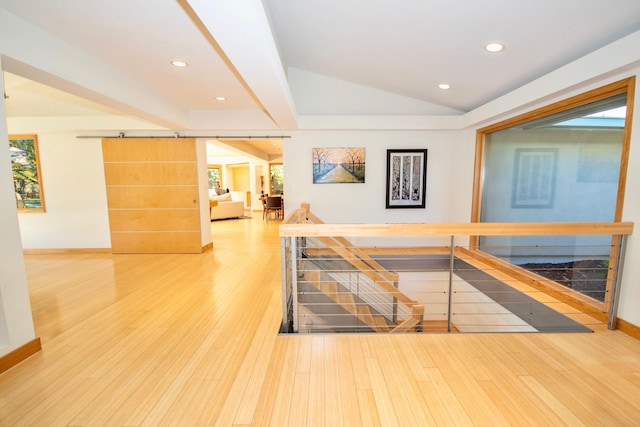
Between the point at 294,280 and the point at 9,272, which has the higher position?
the point at 9,272

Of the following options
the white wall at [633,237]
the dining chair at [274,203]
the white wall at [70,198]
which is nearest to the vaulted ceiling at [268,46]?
the white wall at [70,198]

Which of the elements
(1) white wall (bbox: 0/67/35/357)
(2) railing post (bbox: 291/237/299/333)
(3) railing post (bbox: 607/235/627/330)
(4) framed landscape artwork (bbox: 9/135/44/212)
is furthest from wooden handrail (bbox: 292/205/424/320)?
(4) framed landscape artwork (bbox: 9/135/44/212)

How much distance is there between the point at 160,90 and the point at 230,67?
129cm

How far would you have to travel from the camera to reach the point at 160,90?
3.39 meters

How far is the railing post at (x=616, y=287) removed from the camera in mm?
2064

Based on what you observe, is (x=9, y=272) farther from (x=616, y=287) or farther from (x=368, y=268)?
(x=616, y=287)

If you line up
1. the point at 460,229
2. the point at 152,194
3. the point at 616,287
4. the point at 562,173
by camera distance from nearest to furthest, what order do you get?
the point at 460,229, the point at 616,287, the point at 562,173, the point at 152,194

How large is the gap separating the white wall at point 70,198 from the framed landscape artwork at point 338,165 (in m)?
3.68

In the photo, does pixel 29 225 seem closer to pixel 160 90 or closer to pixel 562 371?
pixel 160 90

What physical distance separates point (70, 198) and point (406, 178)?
19.0ft

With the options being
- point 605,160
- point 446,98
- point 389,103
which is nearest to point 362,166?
point 389,103

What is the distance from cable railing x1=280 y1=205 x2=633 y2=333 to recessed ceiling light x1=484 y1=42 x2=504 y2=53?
64.7 inches

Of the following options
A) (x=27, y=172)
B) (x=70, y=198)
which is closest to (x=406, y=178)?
(x=70, y=198)

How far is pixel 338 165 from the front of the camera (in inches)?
184
